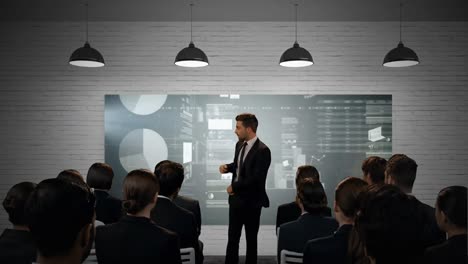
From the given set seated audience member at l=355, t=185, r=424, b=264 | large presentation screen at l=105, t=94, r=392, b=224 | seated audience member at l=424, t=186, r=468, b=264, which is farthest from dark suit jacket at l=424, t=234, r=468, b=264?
large presentation screen at l=105, t=94, r=392, b=224

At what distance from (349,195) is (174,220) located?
117 centimetres

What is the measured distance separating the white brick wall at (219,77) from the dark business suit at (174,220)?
325 centimetres

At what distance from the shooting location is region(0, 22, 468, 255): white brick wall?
5.79m

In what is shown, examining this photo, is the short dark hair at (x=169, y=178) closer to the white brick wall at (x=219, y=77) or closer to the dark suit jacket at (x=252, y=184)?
the dark suit jacket at (x=252, y=184)

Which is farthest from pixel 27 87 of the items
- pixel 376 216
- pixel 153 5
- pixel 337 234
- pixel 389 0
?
pixel 376 216

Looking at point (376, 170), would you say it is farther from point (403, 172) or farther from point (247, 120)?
point (247, 120)

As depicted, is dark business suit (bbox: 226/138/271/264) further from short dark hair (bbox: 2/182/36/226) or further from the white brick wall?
short dark hair (bbox: 2/182/36/226)

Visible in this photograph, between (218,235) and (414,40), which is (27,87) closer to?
(218,235)

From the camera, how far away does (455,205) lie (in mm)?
1929

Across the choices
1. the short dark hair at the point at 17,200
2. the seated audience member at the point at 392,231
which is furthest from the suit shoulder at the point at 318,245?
the short dark hair at the point at 17,200

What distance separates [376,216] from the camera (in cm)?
120

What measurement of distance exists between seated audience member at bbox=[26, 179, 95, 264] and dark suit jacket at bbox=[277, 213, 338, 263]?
163cm

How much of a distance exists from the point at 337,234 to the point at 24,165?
16.6 feet

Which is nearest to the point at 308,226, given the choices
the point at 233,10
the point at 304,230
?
the point at 304,230
